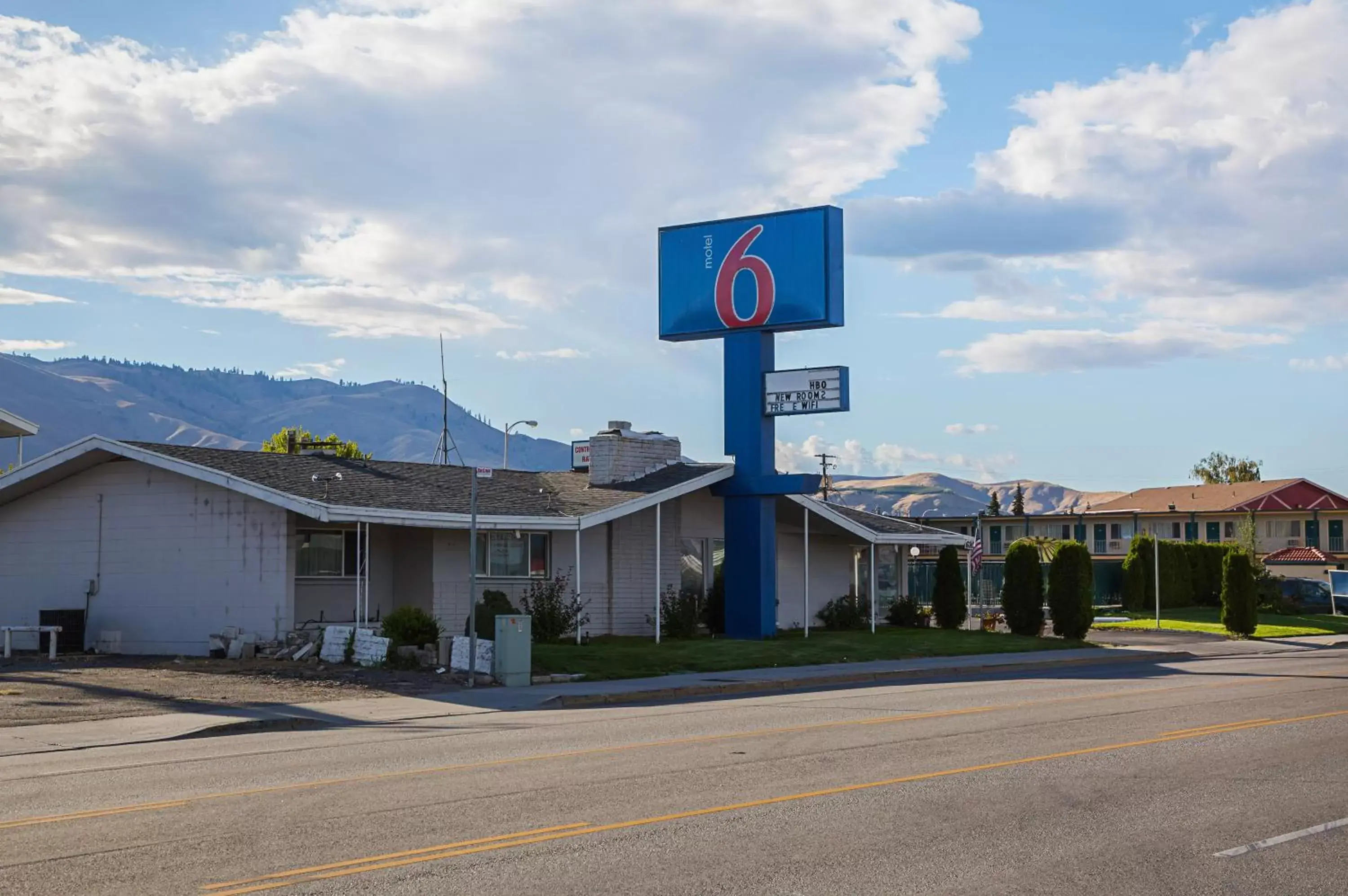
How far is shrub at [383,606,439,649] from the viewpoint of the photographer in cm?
2828

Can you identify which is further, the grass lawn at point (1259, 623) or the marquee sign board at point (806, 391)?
the grass lawn at point (1259, 623)

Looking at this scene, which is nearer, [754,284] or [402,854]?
[402,854]

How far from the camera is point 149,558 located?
31.9 metres

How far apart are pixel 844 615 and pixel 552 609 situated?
1119 cm

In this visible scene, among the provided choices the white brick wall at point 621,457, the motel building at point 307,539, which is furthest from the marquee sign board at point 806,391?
the white brick wall at point 621,457

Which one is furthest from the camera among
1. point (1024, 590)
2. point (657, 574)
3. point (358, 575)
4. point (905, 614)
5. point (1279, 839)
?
point (905, 614)

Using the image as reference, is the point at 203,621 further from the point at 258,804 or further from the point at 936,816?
the point at 936,816

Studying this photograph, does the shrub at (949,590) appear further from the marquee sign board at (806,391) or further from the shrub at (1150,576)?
the shrub at (1150,576)

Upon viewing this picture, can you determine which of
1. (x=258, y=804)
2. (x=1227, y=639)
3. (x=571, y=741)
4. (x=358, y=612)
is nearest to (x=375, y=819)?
(x=258, y=804)

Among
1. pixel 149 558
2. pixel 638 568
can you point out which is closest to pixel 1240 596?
pixel 638 568

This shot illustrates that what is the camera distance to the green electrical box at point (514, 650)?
82.4 ft

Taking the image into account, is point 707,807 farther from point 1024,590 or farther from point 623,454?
point 1024,590

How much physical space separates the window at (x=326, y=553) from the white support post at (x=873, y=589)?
13.6 metres

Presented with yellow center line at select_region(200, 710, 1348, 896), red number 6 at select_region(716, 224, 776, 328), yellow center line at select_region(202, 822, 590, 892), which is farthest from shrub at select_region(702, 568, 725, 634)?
yellow center line at select_region(202, 822, 590, 892)
